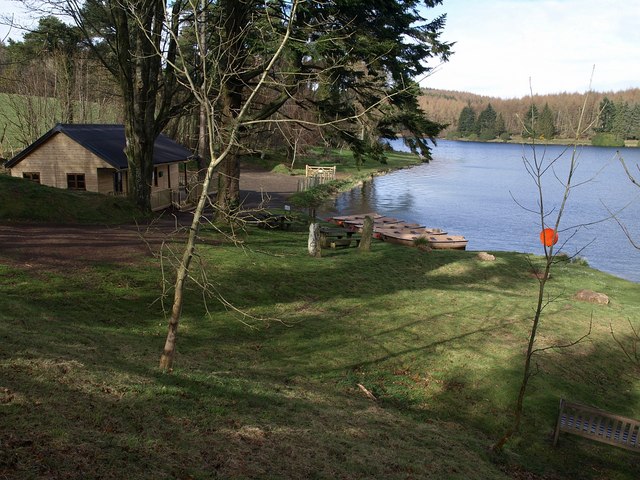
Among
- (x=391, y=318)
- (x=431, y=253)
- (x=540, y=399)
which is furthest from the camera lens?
(x=431, y=253)

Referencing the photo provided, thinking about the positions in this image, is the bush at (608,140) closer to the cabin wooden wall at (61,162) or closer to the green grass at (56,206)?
the cabin wooden wall at (61,162)

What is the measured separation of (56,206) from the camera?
22828 millimetres

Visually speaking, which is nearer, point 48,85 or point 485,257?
point 485,257

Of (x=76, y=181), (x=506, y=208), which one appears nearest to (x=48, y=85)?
(x=76, y=181)

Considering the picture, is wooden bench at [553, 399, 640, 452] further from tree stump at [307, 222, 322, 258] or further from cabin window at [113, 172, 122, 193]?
cabin window at [113, 172, 122, 193]

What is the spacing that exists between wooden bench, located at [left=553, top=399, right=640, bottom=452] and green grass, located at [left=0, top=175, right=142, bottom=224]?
17.2m

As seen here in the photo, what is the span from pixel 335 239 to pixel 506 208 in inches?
1221

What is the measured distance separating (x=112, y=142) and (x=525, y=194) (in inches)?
1851

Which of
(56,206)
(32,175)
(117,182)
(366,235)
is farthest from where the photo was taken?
(117,182)

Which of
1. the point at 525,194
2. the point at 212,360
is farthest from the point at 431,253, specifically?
the point at 525,194

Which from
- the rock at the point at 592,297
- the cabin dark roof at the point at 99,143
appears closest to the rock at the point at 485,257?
the rock at the point at 592,297

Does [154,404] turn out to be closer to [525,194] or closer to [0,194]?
[0,194]

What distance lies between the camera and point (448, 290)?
2034 centimetres

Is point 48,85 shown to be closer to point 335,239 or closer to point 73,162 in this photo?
point 73,162
